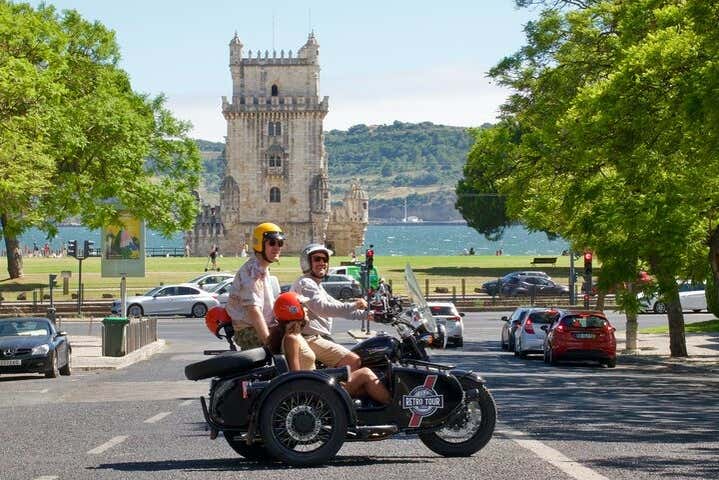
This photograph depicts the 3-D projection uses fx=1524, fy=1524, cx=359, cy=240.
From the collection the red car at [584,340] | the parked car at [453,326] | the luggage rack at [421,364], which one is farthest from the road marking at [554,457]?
the parked car at [453,326]

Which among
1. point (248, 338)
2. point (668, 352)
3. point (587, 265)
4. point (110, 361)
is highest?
point (587, 265)

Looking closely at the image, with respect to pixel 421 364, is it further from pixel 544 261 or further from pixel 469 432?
pixel 544 261

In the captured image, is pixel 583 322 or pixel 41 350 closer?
pixel 41 350

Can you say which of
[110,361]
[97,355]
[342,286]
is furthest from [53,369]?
[342,286]

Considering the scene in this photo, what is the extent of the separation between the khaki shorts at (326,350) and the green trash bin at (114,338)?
23.4 metres

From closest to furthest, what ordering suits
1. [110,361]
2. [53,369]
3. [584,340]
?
[53,369]
[110,361]
[584,340]

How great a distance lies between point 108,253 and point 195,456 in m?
32.3

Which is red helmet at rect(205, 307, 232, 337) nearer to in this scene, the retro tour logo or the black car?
the retro tour logo

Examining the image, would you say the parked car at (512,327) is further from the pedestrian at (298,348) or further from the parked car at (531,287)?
the parked car at (531,287)

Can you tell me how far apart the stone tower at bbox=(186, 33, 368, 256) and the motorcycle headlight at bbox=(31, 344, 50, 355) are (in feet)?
443

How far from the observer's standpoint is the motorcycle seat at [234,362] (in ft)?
44.4

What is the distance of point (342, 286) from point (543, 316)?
1123 inches

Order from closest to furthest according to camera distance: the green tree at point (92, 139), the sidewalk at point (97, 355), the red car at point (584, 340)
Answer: the sidewalk at point (97, 355)
the red car at point (584, 340)
the green tree at point (92, 139)

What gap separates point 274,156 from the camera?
16675 cm
